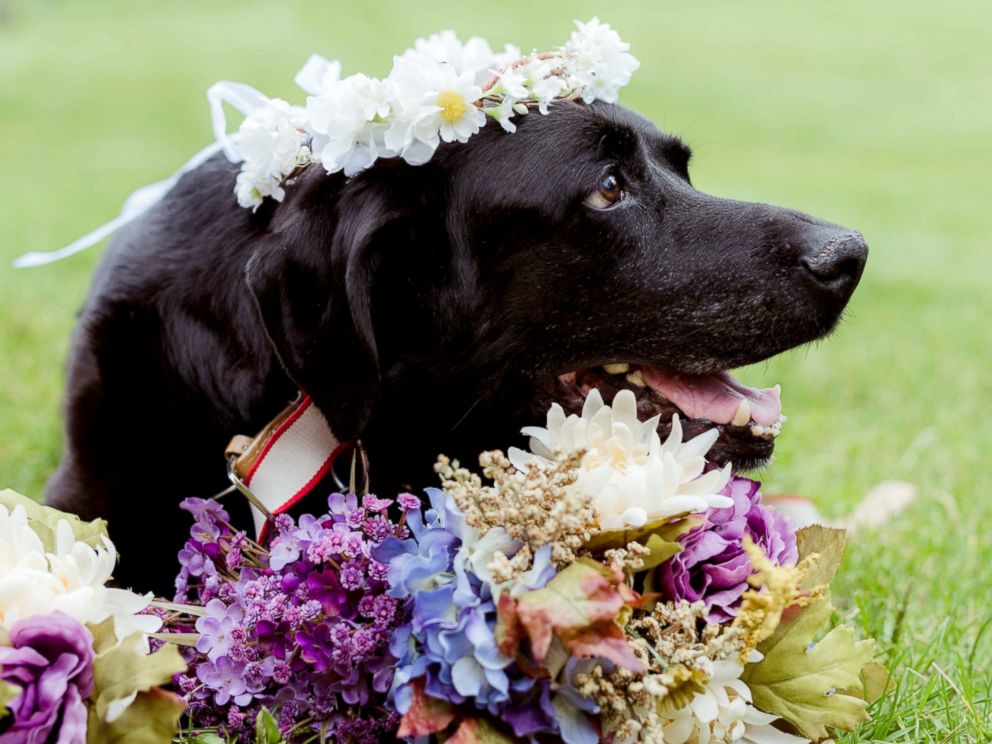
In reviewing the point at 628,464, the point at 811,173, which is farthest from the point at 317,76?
the point at 811,173

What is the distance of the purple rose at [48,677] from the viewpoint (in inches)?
62.7

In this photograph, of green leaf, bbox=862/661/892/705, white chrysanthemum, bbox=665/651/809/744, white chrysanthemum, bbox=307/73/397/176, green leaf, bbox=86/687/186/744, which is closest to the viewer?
green leaf, bbox=86/687/186/744

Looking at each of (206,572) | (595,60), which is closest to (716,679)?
(206,572)

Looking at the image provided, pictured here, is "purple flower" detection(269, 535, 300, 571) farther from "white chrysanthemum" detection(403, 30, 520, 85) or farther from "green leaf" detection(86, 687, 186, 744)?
"white chrysanthemum" detection(403, 30, 520, 85)

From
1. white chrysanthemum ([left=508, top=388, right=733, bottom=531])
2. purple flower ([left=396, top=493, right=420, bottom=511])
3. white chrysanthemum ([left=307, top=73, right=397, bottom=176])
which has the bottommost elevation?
purple flower ([left=396, top=493, right=420, bottom=511])

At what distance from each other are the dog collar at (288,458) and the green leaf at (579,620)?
800 mm

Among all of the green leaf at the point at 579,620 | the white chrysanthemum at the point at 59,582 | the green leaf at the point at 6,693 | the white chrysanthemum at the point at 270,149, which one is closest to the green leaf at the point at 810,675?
the green leaf at the point at 579,620

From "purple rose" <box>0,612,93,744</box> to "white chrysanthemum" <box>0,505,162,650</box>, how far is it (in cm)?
4

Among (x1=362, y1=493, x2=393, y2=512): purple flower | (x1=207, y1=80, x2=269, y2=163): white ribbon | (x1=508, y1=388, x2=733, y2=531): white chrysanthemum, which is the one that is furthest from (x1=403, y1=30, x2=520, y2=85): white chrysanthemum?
(x1=362, y1=493, x2=393, y2=512): purple flower

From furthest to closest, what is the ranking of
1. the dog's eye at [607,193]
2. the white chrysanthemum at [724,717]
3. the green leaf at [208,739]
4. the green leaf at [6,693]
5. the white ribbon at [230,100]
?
the white ribbon at [230,100], the dog's eye at [607,193], the green leaf at [208,739], the white chrysanthemum at [724,717], the green leaf at [6,693]

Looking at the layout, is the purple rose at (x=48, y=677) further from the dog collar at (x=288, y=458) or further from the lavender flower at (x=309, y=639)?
the dog collar at (x=288, y=458)

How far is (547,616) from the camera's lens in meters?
1.62

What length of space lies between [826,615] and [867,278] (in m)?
6.61

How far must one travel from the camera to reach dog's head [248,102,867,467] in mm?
2354
